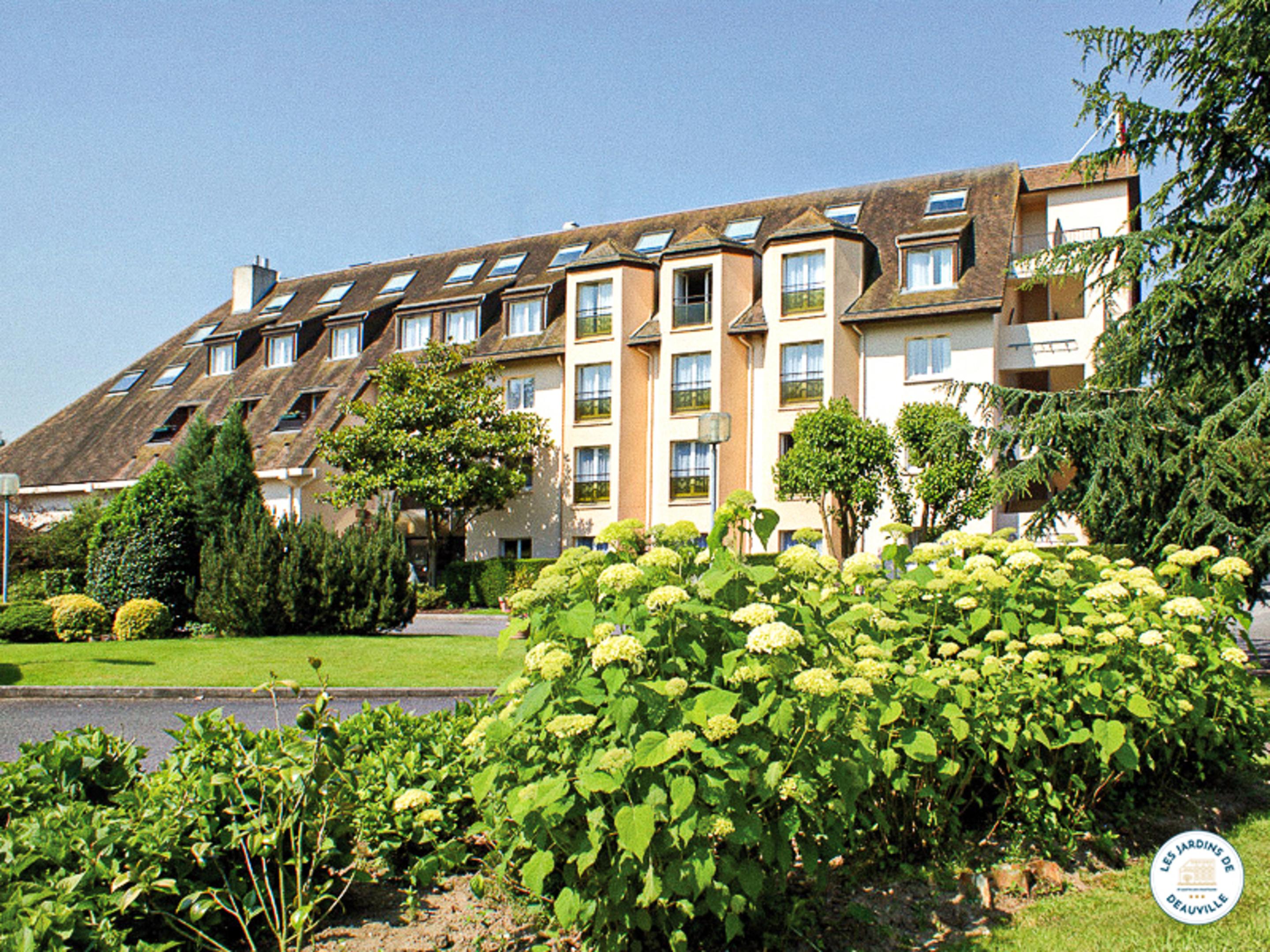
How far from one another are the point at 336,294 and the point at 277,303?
11.5ft

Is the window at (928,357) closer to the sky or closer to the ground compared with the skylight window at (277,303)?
closer to the ground

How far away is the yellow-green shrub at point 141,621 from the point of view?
1991 centimetres

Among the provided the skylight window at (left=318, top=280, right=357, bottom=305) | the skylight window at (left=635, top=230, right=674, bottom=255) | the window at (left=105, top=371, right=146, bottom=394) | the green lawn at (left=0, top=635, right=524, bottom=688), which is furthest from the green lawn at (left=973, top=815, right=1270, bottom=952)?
the window at (left=105, top=371, right=146, bottom=394)

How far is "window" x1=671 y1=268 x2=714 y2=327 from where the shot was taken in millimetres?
34875

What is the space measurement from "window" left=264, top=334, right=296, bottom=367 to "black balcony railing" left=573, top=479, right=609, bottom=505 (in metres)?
15.1

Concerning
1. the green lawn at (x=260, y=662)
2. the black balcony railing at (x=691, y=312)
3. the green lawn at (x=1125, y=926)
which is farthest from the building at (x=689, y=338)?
the green lawn at (x=1125, y=926)

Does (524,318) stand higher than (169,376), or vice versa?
(524,318)

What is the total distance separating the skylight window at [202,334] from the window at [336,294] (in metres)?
5.87

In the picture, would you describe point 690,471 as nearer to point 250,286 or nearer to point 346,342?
point 346,342

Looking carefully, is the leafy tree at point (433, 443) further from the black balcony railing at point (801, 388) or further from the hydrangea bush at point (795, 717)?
the hydrangea bush at point (795, 717)

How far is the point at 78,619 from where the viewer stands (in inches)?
792

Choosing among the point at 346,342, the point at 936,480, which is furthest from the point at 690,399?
the point at 346,342

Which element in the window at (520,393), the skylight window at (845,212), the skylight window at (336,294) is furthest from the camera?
the skylight window at (336,294)

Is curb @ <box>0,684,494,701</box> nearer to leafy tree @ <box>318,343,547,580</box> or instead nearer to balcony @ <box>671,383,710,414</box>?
leafy tree @ <box>318,343,547,580</box>
